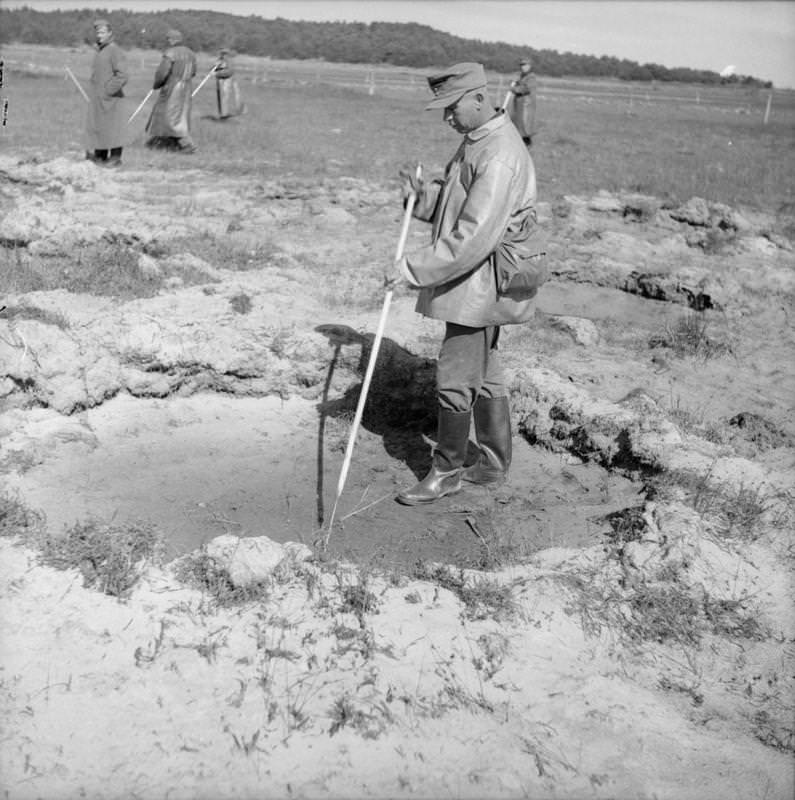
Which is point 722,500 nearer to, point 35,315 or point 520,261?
point 520,261

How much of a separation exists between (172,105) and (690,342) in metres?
9.71

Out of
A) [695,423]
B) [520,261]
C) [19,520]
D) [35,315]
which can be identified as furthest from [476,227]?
[35,315]

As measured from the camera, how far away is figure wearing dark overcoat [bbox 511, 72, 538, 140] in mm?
16797

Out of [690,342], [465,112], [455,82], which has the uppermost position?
[455,82]

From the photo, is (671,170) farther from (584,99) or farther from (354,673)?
(584,99)

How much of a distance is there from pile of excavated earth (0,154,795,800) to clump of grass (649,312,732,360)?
23 mm

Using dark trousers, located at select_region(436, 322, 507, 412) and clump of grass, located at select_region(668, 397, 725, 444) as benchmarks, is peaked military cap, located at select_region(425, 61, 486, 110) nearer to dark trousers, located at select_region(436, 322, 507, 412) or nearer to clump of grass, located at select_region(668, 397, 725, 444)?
dark trousers, located at select_region(436, 322, 507, 412)

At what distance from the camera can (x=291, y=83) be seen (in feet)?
102

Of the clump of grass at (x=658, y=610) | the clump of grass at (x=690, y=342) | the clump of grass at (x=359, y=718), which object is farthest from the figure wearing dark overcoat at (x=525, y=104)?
the clump of grass at (x=359, y=718)

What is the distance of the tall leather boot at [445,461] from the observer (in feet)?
14.8

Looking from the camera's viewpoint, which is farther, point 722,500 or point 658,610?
point 722,500

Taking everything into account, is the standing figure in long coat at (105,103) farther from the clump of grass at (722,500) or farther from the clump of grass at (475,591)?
the clump of grass at (475,591)

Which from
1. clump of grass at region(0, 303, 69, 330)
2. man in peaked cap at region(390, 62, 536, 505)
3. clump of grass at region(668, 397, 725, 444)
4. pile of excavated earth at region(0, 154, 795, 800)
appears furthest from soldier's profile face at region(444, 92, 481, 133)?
clump of grass at region(0, 303, 69, 330)

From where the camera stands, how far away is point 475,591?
12.1 feet
